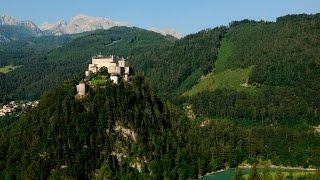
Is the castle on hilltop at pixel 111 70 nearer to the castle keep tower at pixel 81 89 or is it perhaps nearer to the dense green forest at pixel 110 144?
the castle keep tower at pixel 81 89

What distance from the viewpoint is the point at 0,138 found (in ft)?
591

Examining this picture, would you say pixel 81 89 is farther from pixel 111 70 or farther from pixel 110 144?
pixel 110 144

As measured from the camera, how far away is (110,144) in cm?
16838

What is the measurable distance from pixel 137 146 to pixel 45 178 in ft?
100

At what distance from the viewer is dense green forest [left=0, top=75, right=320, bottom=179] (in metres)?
160

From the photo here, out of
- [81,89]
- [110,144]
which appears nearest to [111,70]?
[81,89]

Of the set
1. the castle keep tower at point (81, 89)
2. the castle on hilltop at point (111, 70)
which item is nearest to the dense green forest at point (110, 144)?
the castle keep tower at point (81, 89)

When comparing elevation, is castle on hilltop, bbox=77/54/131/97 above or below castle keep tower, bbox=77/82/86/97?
above

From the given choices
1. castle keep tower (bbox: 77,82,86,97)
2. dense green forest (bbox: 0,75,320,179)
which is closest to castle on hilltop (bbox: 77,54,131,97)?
castle keep tower (bbox: 77,82,86,97)

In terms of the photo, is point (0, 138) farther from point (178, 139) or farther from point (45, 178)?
point (178, 139)

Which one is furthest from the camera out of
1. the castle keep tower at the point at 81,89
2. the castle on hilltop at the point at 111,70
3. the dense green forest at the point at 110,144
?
the castle on hilltop at the point at 111,70

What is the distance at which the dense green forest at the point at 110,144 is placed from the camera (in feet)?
524

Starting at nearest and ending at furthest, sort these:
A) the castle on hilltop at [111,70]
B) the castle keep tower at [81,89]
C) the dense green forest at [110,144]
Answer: the dense green forest at [110,144]
the castle keep tower at [81,89]
the castle on hilltop at [111,70]

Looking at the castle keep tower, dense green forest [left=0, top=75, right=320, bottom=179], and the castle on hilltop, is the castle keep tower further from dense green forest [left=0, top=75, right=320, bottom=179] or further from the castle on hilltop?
dense green forest [left=0, top=75, right=320, bottom=179]
